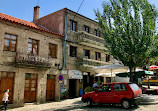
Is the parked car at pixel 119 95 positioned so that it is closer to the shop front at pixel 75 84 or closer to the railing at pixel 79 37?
the shop front at pixel 75 84

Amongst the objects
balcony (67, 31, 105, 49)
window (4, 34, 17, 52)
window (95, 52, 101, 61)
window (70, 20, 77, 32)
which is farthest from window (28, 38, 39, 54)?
window (95, 52, 101, 61)

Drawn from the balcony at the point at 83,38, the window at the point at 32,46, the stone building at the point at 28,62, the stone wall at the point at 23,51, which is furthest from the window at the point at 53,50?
the balcony at the point at 83,38

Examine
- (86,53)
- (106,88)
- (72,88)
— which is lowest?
(72,88)

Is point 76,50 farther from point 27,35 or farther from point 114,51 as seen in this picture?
point 27,35

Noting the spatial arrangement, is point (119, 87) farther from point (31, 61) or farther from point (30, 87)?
point (30, 87)

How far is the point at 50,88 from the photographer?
15.9 m

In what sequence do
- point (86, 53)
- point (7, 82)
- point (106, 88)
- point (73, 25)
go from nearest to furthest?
1. point (106, 88)
2. point (7, 82)
3. point (73, 25)
4. point (86, 53)

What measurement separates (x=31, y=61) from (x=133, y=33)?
969cm

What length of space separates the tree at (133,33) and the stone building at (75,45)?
2.44m

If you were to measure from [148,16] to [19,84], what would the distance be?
1298 centimetres

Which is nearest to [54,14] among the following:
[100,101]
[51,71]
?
[51,71]

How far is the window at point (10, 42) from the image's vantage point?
13.0 m

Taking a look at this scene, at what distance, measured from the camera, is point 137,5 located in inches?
598

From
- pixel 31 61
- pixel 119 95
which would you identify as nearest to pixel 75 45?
pixel 31 61
